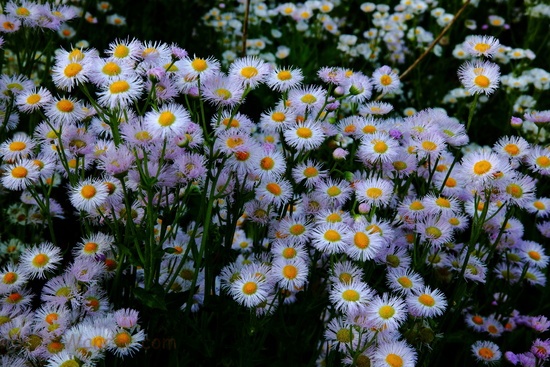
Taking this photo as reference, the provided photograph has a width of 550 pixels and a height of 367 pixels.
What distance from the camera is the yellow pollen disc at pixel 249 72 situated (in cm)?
144

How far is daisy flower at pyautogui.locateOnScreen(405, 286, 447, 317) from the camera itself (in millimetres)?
1413

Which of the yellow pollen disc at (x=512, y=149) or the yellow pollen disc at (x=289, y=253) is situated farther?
the yellow pollen disc at (x=512, y=149)

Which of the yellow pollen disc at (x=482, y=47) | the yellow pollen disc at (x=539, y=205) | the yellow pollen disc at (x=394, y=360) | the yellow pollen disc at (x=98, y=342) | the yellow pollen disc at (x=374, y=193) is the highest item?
the yellow pollen disc at (x=482, y=47)

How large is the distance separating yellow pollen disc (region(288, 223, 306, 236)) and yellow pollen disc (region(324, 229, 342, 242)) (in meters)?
0.09

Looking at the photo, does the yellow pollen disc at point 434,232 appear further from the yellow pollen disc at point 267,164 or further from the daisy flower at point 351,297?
the yellow pollen disc at point 267,164

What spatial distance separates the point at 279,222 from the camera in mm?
1556

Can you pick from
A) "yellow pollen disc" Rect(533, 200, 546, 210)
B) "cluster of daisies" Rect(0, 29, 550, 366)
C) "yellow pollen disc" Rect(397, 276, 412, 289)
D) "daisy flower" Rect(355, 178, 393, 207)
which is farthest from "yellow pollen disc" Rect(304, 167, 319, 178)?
"yellow pollen disc" Rect(533, 200, 546, 210)

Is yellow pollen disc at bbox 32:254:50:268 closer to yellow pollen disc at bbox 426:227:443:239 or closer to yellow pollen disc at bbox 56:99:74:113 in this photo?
yellow pollen disc at bbox 56:99:74:113

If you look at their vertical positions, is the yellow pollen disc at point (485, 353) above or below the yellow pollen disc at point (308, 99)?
below

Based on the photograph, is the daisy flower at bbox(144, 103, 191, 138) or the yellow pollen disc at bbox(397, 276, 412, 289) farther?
the yellow pollen disc at bbox(397, 276, 412, 289)

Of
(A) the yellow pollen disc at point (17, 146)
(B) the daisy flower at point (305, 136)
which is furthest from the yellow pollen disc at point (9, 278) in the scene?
(B) the daisy flower at point (305, 136)

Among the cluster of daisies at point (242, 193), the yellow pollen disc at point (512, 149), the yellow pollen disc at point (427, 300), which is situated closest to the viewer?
the cluster of daisies at point (242, 193)

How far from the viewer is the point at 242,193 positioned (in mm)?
1492

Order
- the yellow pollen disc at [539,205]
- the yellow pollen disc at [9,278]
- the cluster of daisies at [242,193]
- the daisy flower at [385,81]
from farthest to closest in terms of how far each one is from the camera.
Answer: the yellow pollen disc at [539,205]
the daisy flower at [385,81]
the yellow pollen disc at [9,278]
the cluster of daisies at [242,193]
